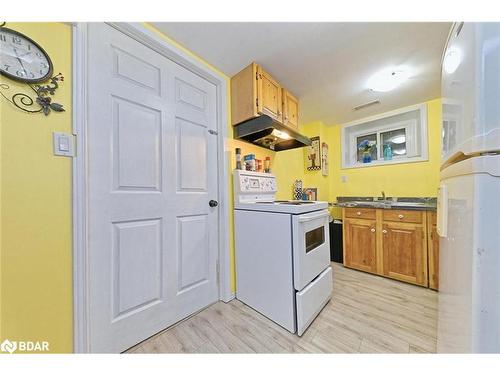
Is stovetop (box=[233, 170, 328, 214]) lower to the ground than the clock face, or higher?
lower

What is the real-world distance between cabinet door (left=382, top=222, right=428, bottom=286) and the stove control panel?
4.45ft

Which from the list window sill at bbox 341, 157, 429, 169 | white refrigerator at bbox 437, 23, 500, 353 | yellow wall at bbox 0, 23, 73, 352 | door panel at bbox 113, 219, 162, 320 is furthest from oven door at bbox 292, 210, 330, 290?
window sill at bbox 341, 157, 429, 169

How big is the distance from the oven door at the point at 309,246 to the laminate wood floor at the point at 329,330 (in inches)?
12.9

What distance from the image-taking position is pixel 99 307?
1000mm

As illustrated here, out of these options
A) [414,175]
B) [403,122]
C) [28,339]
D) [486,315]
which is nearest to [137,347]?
[28,339]

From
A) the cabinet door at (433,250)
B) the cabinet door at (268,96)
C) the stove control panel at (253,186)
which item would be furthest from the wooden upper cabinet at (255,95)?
the cabinet door at (433,250)

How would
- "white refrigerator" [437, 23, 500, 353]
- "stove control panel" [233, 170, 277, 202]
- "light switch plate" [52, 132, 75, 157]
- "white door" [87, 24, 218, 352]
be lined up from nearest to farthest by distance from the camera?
1. "white refrigerator" [437, 23, 500, 353]
2. "light switch plate" [52, 132, 75, 157]
3. "white door" [87, 24, 218, 352]
4. "stove control panel" [233, 170, 277, 202]

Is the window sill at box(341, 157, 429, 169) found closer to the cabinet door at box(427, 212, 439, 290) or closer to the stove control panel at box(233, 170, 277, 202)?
the cabinet door at box(427, 212, 439, 290)

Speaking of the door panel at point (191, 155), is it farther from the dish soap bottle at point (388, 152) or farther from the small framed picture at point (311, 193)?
the dish soap bottle at point (388, 152)

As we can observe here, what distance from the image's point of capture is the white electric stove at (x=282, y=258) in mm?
1208

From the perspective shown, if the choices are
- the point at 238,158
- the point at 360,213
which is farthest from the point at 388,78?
the point at 238,158

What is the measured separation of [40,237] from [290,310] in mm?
1428

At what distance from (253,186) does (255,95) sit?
0.81 metres

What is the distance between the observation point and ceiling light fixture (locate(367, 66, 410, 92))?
1.70 m
